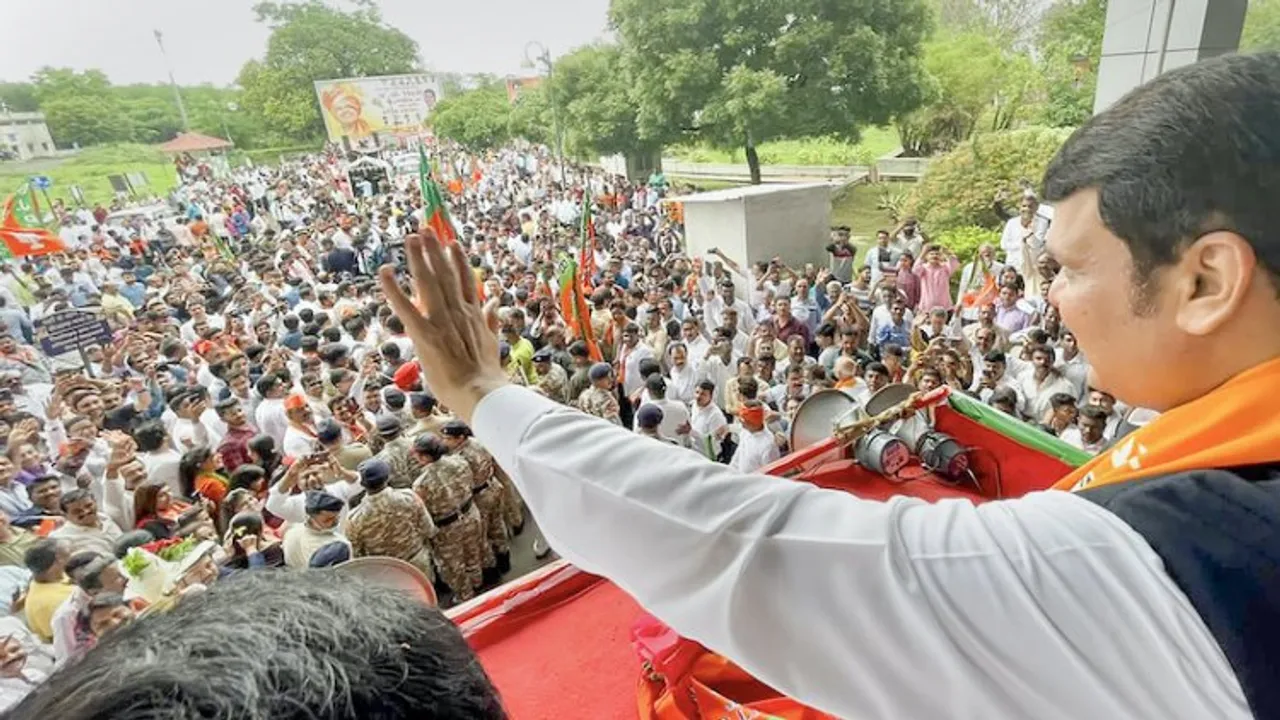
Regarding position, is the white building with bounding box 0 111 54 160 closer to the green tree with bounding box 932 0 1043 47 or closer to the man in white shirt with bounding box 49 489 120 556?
the man in white shirt with bounding box 49 489 120 556

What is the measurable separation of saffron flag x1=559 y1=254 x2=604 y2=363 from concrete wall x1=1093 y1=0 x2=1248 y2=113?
7503 millimetres

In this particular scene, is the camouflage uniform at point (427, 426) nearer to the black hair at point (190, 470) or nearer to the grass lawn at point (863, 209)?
the black hair at point (190, 470)

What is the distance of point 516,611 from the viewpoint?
109 inches

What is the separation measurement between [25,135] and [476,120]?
64.4 feet

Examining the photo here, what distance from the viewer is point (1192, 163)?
79 centimetres

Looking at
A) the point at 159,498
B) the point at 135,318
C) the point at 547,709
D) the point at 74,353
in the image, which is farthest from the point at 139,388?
Result: the point at 547,709

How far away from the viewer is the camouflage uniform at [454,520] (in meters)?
4.81

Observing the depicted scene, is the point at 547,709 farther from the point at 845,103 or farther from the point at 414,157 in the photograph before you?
the point at 414,157

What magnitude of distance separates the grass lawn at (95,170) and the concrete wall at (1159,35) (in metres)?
31.3

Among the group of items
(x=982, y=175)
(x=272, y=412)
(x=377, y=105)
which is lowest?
(x=272, y=412)

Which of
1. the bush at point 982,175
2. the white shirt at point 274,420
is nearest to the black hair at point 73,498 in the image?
the white shirt at point 274,420

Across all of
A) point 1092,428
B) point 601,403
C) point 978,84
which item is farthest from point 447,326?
point 978,84

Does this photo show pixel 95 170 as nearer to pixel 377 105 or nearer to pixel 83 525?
pixel 377 105

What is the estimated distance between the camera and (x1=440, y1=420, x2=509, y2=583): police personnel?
5.18m
